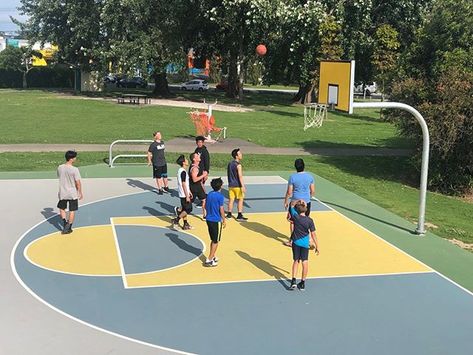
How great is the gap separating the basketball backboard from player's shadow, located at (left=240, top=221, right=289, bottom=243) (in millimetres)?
3355

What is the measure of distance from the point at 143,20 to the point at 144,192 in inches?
1251

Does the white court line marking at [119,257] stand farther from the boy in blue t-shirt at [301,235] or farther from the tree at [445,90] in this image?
the tree at [445,90]

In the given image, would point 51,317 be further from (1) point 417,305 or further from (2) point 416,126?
(2) point 416,126

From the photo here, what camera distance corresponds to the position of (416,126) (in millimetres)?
18156

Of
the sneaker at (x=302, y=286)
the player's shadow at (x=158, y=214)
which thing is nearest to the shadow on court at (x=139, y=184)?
the player's shadow at (x=158, y=214)

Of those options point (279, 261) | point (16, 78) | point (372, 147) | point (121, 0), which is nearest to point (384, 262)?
point (279, 261)

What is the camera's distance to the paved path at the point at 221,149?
2215 centimetres

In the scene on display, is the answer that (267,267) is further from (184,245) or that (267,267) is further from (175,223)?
(175,223)

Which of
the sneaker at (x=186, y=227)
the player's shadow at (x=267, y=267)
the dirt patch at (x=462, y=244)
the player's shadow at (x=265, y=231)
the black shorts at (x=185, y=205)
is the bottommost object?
the dirt patch at (x=462, y=244)

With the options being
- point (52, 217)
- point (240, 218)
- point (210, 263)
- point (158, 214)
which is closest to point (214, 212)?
point (210, 263)

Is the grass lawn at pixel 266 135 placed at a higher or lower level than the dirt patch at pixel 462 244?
higher

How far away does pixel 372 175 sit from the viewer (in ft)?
65.7

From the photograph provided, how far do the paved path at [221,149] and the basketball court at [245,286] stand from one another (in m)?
9.29

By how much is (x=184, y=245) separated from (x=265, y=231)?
6.56 feet
